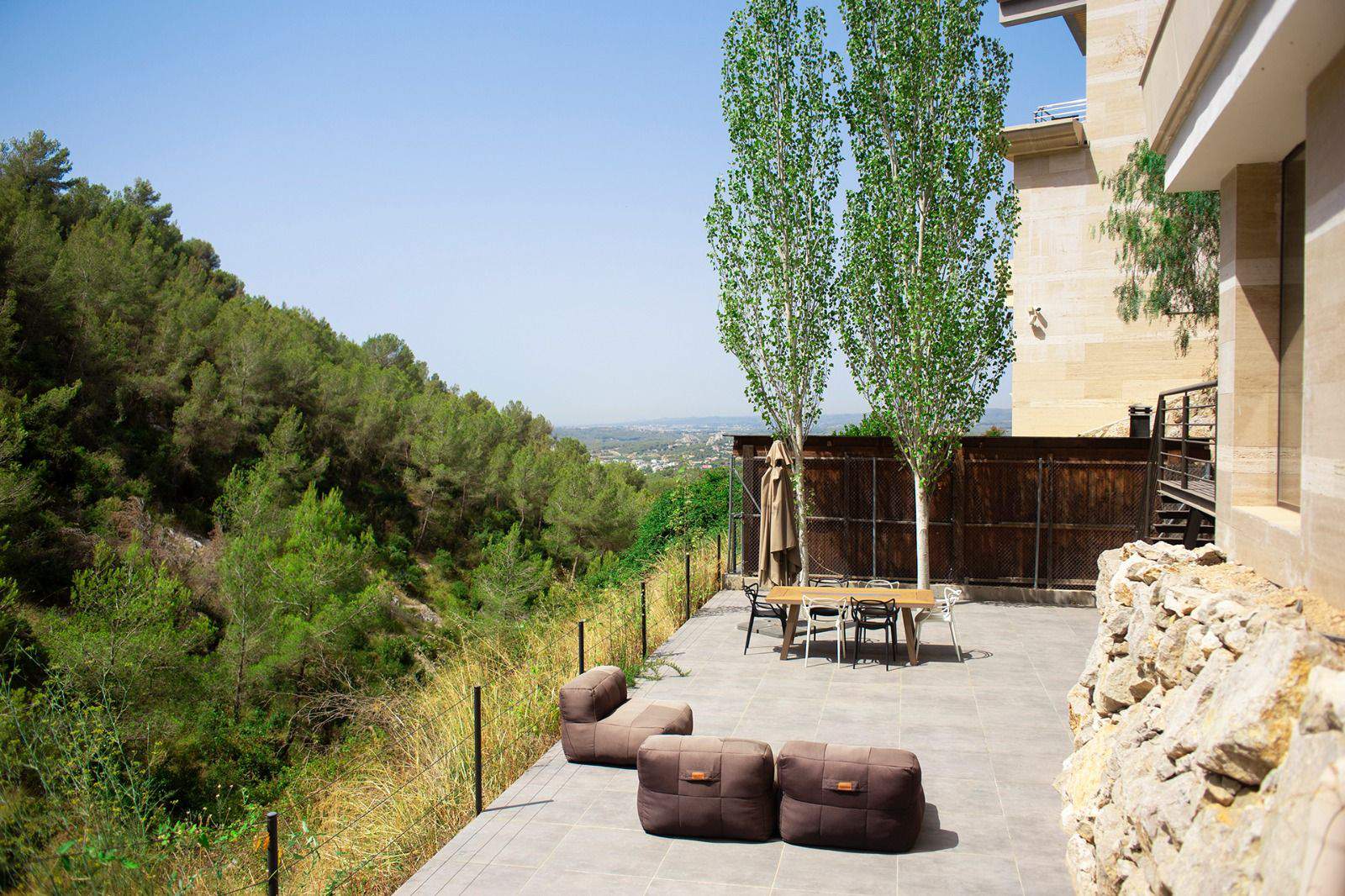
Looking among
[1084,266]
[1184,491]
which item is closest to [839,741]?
[1184,491]

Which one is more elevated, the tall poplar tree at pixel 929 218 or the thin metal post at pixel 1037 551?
the tall poplar tree at pixel 929 218

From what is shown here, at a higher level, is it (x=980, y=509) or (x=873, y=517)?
(x=980, y=509)

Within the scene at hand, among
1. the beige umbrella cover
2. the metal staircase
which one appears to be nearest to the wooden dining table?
the beige umbrella cover

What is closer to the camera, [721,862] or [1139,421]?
[721,862]

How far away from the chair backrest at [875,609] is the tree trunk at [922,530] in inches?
143

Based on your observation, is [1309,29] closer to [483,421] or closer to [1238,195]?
[1238,195]

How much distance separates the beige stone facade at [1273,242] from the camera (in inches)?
183

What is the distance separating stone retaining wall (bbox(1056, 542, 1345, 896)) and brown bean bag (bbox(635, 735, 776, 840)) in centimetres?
209

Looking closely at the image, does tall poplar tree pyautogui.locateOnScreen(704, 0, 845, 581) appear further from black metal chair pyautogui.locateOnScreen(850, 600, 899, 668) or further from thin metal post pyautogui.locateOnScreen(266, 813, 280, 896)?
thin metal post pyautogui.locateOnScreen(266, 813, 280, 896)

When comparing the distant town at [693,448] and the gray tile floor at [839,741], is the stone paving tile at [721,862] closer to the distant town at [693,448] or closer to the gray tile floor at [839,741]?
the gray tile floor at [839,741]

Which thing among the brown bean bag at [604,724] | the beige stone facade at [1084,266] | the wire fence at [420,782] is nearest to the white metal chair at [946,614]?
the wire fence at [420,782]

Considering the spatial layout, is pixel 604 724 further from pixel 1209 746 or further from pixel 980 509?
pixel 980 509

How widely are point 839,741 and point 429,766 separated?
12.3 feet

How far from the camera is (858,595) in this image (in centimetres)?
1133
